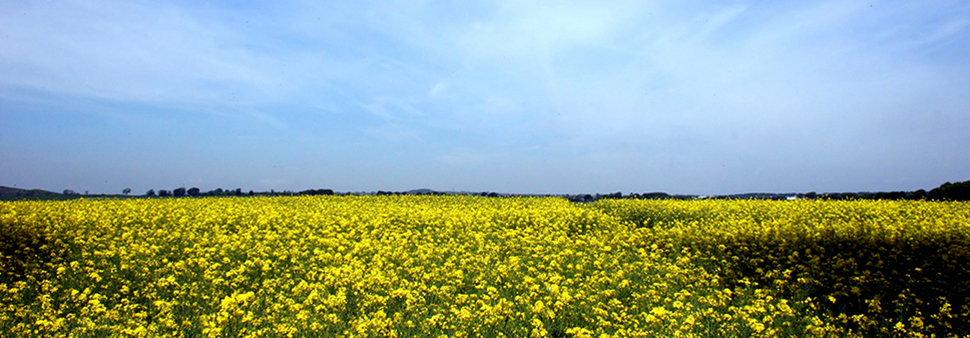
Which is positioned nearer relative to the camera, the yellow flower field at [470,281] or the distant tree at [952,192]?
the yellow flower field at [470,281]

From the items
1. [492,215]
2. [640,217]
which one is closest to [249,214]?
[492,215]

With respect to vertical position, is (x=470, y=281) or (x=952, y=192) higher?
(x=952, y=192)

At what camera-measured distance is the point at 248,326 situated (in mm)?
5875

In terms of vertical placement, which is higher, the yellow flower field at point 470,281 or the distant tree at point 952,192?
the distant tree at point 952,192

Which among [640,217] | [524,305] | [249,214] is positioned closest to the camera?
[524,305]

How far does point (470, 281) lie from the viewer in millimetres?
7836

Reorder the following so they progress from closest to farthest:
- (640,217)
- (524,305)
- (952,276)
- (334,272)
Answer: (524,305), (334,272), (952,276), (640,217)

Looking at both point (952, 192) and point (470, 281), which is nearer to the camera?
point (470, 281)

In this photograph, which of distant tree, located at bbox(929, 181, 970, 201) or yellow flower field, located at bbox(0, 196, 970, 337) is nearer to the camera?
yellow flower field, located at bbox(0, 196, 970, 337)

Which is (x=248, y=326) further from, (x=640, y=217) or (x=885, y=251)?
(x=640, y=217)

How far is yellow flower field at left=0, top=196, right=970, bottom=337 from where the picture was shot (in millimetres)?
6012

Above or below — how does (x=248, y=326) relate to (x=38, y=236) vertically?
below

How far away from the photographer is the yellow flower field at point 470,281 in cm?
601

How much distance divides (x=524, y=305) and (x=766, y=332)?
261 cm
